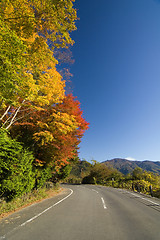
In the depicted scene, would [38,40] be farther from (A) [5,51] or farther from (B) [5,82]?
(B) [5,82]

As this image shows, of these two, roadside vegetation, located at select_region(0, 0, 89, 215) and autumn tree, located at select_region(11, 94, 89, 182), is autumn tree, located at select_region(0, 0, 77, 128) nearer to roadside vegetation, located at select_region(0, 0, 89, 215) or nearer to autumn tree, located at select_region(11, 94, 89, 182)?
roadside vegetation, located at select_region(0, 0, 89, 215)

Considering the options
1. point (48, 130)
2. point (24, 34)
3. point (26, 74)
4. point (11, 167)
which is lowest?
point (11, 167)

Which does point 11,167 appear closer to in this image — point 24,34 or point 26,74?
point 26,74

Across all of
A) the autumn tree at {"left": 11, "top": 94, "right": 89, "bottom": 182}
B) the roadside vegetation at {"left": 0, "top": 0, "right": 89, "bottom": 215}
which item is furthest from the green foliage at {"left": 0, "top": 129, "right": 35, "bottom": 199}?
the autumn tree at {"left": 11, "top": 94, "right": 89, "bottom": 182}

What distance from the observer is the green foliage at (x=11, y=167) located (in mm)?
5488

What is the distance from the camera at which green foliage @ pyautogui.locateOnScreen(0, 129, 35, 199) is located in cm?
549

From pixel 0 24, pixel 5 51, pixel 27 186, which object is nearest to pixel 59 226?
pixel 27 186

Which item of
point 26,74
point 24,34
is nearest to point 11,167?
point 26,74

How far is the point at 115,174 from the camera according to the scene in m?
28.1

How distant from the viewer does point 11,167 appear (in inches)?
227

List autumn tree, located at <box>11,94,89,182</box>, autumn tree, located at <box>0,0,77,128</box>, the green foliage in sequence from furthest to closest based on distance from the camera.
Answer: autumn tree, located at <box>11,94,89,182</box>
the green foliage
autumn tree, located at <box>0,0,77,128</box>

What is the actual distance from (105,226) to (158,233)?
1.66 m

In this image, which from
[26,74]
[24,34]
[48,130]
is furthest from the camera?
[48,130]

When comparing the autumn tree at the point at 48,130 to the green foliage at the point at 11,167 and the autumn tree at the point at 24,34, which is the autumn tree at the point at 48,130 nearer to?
the green foliage at the point at 11,167
